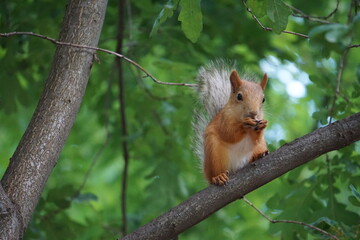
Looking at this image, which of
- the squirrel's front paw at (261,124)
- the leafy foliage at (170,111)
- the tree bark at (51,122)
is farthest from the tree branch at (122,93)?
the squirrel's front paw at (261,124)

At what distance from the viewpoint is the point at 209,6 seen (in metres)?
4.71

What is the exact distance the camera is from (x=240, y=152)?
3.11 m

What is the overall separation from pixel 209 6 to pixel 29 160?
2747 millimetres

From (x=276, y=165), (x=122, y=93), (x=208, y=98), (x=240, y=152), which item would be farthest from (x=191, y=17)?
(x=122, y=93)

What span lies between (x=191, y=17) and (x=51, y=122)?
751mm

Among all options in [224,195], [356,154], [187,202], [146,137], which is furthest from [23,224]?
[146,137]

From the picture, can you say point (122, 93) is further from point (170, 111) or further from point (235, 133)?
point (235, 133)

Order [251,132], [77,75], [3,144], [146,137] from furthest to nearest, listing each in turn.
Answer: [3,144], [146,137], [251,132], [77,75]

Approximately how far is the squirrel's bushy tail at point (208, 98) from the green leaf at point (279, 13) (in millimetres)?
1105

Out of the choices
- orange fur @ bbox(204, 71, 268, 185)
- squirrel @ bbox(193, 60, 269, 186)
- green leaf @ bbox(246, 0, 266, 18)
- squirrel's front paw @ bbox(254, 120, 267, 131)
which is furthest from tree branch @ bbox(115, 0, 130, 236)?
green leaf @ bbox(246, 0, 266, 18)

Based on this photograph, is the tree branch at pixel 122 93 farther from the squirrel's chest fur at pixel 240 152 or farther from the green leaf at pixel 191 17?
the green leaf at pixel 191 17

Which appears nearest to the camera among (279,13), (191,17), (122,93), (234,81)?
(279,13)

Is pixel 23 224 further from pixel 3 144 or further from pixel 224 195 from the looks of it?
pixel 3 144

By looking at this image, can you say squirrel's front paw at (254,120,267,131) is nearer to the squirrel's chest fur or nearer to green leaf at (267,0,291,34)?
the squirrel's chest fur
